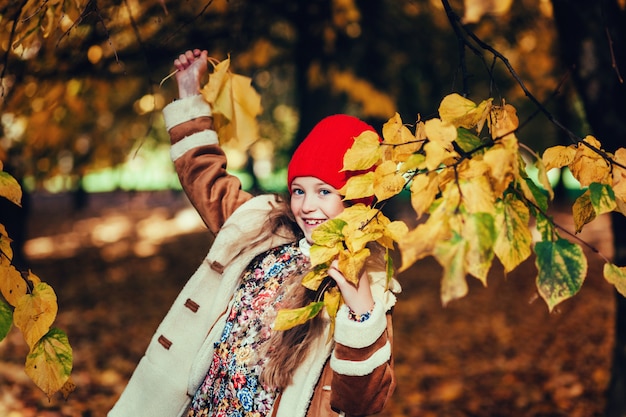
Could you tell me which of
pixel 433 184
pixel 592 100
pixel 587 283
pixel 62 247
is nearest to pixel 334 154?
pixel 433 184

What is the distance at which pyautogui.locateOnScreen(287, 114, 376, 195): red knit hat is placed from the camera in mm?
1732

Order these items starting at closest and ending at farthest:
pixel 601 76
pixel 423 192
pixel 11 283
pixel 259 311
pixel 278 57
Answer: pixel 423 192 → pixel 11 283 → pixel 259 311 → pixel 601 76 → pixel 278 57

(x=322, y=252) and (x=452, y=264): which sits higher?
(x=452, y=264)

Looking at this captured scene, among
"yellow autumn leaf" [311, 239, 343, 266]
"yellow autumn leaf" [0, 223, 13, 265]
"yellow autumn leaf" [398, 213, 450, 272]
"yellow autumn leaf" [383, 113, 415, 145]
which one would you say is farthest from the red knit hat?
"yellow autumn leaf" [0, 223, 13, 265]

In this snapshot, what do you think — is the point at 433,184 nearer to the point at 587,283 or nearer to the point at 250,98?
the point at 250,98

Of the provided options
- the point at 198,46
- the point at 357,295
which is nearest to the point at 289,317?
the point at 357,295

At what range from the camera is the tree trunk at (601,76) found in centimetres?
276

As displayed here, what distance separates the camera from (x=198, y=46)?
14.3 ft

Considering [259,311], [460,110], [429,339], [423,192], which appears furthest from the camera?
[429,339]

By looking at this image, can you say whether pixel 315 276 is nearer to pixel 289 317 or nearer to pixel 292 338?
pixel 289 317

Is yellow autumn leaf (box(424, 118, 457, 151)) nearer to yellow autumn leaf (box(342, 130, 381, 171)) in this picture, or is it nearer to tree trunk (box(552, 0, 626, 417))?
yellow autumn leaf (box(342, 130, 381, 171))

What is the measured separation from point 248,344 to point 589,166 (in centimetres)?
113

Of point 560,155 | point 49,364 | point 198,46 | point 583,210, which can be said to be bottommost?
point 198,46

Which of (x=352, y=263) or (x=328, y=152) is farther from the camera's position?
(x=328, y=152)
